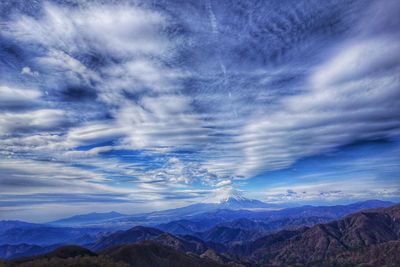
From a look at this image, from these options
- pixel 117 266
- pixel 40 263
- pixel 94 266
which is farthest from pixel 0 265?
pixel 117 266

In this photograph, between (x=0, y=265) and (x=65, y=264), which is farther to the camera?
(x=65, y=264)

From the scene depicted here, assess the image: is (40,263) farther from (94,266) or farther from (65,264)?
(94,266)

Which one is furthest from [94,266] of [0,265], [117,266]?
[0,265]

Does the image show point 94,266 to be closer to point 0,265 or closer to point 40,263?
point 40,263

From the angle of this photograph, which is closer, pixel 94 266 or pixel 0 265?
pixel 0 265

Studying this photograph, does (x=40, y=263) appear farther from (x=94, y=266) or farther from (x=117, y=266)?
(x=117, y=266)

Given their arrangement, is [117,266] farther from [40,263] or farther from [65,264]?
[40,263]

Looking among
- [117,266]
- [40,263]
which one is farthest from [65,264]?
[117,266]
